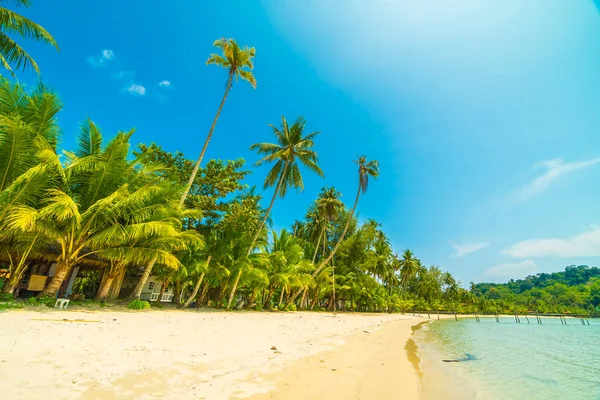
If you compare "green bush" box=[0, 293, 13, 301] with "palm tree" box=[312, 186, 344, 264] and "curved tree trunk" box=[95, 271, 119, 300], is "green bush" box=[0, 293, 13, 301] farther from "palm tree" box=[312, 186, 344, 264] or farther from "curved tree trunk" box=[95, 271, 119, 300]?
"palm tree" box=[312, 186, 344, 264]

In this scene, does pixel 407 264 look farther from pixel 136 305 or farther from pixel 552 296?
pixel 552 296

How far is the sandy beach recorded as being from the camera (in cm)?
359

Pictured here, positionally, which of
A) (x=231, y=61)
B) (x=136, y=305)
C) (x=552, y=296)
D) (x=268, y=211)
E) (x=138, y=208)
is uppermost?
(x=231, y=61)

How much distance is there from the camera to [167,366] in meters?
4.75

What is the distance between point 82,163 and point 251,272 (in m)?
10.8

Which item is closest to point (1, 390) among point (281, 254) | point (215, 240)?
point (215, 240)

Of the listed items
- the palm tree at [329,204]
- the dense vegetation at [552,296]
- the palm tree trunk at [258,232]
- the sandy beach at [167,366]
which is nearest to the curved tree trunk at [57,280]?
the sandy beach at [167,366]

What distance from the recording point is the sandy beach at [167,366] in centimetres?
359

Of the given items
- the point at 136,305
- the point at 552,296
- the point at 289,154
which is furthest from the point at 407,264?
the point at 552,296

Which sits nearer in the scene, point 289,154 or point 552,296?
point 289,154

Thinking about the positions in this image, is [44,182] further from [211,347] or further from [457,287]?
→ [457,287]

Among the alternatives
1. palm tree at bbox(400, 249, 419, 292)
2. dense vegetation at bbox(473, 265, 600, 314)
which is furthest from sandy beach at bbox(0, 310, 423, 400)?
dense vegetation at bbox(473, 265, 600, 314)

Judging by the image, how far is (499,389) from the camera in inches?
262

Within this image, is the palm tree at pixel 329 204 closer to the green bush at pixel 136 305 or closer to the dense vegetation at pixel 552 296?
the green bush at pixel 136 305
